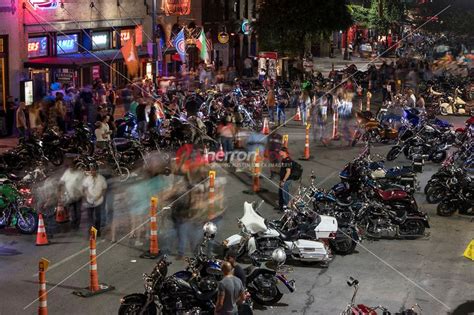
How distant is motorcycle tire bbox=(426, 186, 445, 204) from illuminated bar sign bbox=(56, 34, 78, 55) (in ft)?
58.0

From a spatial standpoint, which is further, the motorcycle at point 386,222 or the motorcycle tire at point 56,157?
the motorcycle tire at point 56,157

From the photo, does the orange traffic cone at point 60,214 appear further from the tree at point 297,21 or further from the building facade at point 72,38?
the tree at point 297,21

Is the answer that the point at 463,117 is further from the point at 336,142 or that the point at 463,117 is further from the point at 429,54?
the point at 429,54

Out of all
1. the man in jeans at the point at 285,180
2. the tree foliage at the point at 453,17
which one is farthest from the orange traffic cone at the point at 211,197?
the tree foliage at the point at 453,17

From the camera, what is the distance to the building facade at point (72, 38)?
89.9ft

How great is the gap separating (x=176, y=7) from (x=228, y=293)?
30866 mm

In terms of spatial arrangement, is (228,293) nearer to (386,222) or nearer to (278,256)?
(278,256)

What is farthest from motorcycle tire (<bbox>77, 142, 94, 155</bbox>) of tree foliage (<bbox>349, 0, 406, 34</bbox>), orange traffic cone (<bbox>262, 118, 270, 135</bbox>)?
tree foliage (<bbox>349, 0, 406, 34</bbox>)

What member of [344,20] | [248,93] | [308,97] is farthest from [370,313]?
[344,20]

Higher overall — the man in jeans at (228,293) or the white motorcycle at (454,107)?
the white motorcycle at (454,107)

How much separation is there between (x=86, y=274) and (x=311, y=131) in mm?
17079

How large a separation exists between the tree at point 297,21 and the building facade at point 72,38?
211 inches

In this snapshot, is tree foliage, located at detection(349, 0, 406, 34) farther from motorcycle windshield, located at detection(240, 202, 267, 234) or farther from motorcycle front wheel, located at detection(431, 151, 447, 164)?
motorcycle windshield, located at detection(240, 202, 267, 234)

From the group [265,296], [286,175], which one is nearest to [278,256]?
[265,296]
